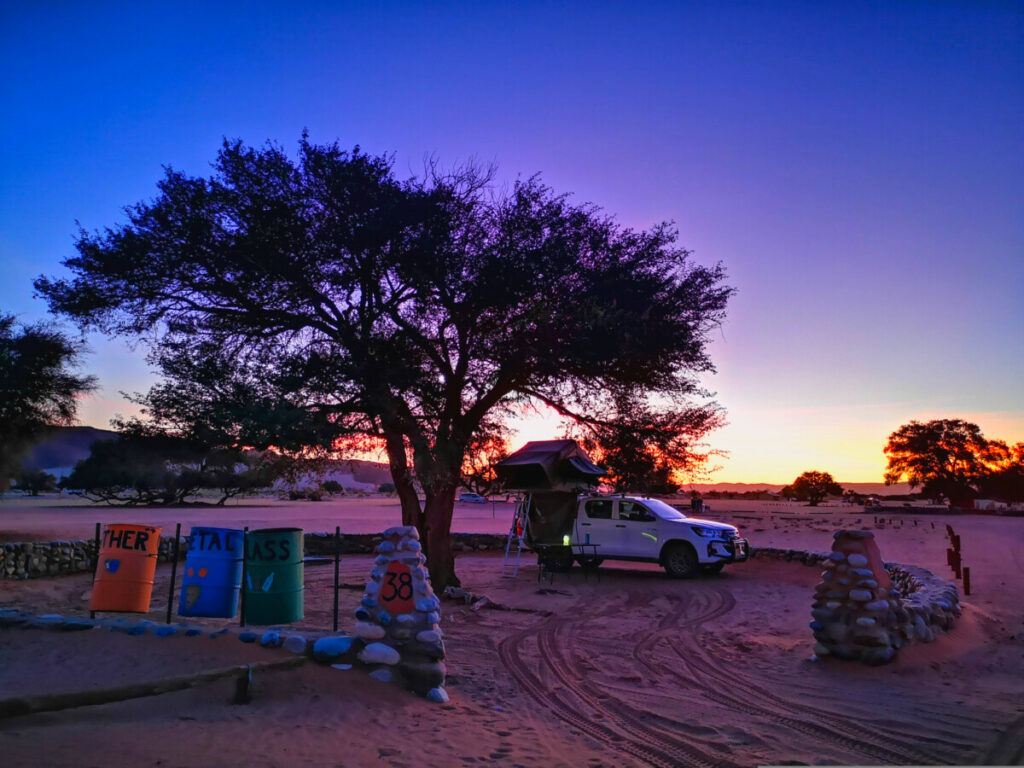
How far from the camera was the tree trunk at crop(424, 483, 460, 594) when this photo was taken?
1407 cm

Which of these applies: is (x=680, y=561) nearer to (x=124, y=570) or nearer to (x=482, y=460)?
(x=482, y=460)

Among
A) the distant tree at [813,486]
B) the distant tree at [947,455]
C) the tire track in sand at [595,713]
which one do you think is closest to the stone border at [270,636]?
the tire track in sand at [595,713]

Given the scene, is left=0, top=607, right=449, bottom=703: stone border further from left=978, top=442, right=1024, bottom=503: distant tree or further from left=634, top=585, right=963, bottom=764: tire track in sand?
left=978, top=442, right=1024, bottom=503: distant tree

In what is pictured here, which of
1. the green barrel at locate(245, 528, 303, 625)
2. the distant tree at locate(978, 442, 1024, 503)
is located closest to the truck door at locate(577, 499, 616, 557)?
the green barrel at locate(245, 528, 303, 625)

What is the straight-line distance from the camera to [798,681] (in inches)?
326

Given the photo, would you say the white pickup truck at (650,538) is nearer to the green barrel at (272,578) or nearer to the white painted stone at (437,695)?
the green barrel at (272,578)

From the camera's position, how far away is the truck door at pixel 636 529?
58.6 ft

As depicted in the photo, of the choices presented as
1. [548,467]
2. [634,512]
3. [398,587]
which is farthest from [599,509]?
[398,587]

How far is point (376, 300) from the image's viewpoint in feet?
45.0

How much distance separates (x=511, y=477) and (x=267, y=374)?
638cm

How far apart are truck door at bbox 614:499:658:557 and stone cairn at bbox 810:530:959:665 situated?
8445 millimetres

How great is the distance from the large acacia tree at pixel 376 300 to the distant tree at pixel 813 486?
244 feet

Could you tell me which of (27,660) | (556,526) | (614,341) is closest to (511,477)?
(556,526)

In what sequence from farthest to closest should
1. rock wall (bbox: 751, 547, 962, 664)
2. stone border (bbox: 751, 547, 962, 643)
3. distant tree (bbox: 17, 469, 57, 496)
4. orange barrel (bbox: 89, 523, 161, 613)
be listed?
1. distant tree (bbox: 17, 469, 57, 496)
2. orange barrel (bbox: 89, 523, 161, 613)
3. stone border (bbox: 751, 547, 962, 643)
4. rock wall (bbox: 751, 547, 962, 664)
